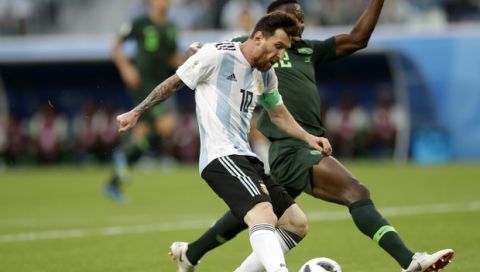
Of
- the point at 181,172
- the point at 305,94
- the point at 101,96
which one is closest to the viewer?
the point at 305,94

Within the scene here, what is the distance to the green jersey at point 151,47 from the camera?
17.4 m

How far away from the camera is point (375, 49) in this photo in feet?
80.1

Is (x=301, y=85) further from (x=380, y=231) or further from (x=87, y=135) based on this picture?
(x=87, y=135)

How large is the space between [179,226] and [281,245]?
16.4 ft

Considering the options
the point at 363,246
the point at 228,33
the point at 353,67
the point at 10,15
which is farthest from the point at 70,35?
the point at 363,246

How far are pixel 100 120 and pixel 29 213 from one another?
39.7ft

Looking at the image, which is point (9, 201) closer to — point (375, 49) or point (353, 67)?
point (375, 49)

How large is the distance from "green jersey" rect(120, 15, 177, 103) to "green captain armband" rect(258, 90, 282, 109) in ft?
30.4

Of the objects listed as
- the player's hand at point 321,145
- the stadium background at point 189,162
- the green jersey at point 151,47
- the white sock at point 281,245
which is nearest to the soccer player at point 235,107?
the white sock at point 281,245

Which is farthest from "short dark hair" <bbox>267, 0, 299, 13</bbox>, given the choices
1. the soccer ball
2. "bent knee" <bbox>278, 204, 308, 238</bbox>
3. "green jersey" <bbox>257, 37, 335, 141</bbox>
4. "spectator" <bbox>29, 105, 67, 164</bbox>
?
"spectator" <bbox>29, 105, 67, 164</bbox>

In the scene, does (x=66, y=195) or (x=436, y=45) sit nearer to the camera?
(x=66, y=195)

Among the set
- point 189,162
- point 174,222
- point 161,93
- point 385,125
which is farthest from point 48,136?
point 161,93

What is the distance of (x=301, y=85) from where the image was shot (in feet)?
30.3

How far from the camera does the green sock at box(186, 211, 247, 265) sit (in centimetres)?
877
